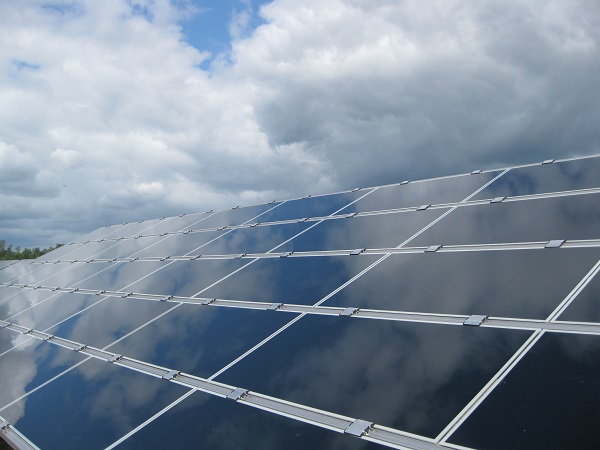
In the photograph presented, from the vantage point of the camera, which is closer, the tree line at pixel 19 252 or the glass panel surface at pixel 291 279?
the glass panel surface at pixel 291 279

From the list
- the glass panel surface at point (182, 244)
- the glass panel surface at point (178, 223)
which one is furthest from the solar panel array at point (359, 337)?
the glass panel surface at point (178, 223)

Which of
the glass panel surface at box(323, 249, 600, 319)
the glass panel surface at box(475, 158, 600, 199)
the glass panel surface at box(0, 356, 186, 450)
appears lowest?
the glass panel surface at box(0, 356, 186, 450)

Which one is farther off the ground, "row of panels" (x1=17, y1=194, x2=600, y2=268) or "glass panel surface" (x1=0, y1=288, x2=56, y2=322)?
"row of panels" (x1=17, y1=194, x2=600, y2=268)

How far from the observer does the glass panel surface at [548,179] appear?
1009 cm

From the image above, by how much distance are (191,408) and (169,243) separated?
38.8ft

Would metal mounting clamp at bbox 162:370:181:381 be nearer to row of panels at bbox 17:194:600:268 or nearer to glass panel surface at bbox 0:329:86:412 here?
glass panel surface at bbox 0:329:86:412

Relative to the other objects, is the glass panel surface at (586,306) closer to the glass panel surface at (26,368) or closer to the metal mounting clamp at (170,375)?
the metal mounting clamp at (170,375)

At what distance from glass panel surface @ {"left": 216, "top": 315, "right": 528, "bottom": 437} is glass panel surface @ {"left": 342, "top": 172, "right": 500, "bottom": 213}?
551 cm

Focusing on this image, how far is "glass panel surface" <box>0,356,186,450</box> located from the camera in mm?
7332

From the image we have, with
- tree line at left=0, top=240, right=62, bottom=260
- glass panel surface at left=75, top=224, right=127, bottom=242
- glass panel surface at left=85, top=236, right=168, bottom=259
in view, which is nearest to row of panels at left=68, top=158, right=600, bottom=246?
glass panel surface at left=85, top=236, right=168, bottom=259

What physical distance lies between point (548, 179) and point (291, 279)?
5589 millimetres

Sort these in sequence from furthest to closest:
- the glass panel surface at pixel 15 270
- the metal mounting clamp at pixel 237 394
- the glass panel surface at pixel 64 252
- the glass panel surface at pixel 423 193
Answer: the glass panel surface at pixel 64 252 → the glass panel surface at pixel 15 270 → the glass panel surface at pixel 423 193 → the metal mounting clamp at pixel 237 394

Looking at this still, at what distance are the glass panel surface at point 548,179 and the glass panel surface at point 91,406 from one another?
743 centimetres

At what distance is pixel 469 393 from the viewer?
5145mm
